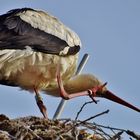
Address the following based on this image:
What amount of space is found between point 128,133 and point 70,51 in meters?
3.55

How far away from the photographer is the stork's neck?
37.3ft

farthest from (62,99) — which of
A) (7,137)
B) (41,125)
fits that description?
(7,137)

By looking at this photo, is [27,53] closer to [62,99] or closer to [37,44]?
[37,44]

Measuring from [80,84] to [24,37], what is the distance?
2.03 m

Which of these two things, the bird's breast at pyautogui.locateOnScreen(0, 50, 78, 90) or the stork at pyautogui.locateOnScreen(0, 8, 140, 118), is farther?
the bird's breast at pyautogui.locateOnScreen(0, 50, 78, 90)

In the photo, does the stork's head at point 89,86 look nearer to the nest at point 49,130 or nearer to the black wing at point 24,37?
the black wing at point 24,37

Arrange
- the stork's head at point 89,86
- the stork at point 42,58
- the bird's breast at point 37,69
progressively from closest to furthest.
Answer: the stork at point 42,58, the bird's breast at point 37,69, the stork's head at point 89,86

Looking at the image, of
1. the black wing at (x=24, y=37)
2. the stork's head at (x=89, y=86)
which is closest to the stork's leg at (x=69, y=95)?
the stork's head at (x=89, y=86)

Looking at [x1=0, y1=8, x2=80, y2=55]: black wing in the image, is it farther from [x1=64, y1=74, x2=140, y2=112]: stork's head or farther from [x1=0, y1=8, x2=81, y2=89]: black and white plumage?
[x1=64, y1=74, x2=140, y2=112]: stork's head

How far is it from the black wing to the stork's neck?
3.15 ft

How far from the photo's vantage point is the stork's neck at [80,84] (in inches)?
448

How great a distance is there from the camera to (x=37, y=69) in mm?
10555

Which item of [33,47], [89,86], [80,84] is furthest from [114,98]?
[33,47]

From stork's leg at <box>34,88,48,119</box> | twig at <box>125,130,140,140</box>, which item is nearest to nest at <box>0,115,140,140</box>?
twig at <box>125,130,140,140</box>
